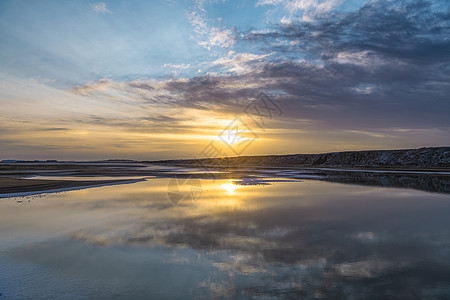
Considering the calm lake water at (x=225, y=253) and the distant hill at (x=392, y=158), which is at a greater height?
the distant hill at (x=392, y=158)

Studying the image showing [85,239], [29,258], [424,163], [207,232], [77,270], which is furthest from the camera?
[424,163]

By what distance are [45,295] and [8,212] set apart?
10598mm

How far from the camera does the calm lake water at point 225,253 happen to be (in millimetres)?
5660

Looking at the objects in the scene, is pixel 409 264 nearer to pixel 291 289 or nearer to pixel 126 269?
pixel 291 289

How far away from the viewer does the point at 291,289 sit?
5.64 m

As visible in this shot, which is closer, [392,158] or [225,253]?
[225,253]

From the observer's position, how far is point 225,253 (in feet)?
25.3

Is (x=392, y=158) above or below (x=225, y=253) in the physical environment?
above

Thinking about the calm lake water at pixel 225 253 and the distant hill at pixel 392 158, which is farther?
the distant hill at pixel 392 158

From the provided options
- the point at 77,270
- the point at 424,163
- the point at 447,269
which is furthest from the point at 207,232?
the point at 424,163

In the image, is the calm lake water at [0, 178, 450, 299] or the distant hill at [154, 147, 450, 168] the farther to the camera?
the distant hill at [154, 147, 450, 168]

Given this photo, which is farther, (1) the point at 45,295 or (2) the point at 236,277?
(2) the point at 236,277

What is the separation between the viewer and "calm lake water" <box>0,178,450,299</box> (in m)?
5.66

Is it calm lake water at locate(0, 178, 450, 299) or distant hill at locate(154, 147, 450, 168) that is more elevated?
distant hill at locate(154, 147, 450, 168)
